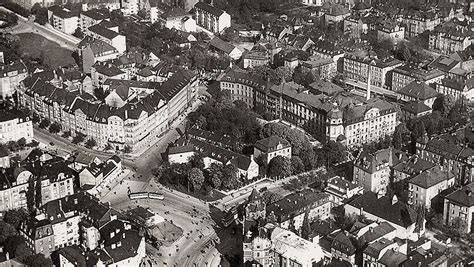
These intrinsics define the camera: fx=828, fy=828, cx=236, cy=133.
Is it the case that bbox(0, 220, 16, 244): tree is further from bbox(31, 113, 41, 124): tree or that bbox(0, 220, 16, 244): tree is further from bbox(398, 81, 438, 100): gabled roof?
bbox(398, 81, 438, 100): gabled roof

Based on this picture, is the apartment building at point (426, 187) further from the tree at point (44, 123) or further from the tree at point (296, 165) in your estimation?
the tree at point (44, 123)

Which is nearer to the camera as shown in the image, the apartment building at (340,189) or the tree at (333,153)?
the apartment building at (340,189)

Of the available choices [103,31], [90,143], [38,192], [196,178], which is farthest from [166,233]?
[103,31]

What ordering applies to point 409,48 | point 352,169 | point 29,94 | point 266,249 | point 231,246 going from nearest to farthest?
point 266,249 → point 231,246 → point 352,169 → point 29,94 → point 409,48

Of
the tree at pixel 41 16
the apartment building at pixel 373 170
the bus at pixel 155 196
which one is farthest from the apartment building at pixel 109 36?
the apartment building at pixel 373 170

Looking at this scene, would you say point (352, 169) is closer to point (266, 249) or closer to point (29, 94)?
point (266, 249)

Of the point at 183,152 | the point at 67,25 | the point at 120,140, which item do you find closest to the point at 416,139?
the point at 183,152
